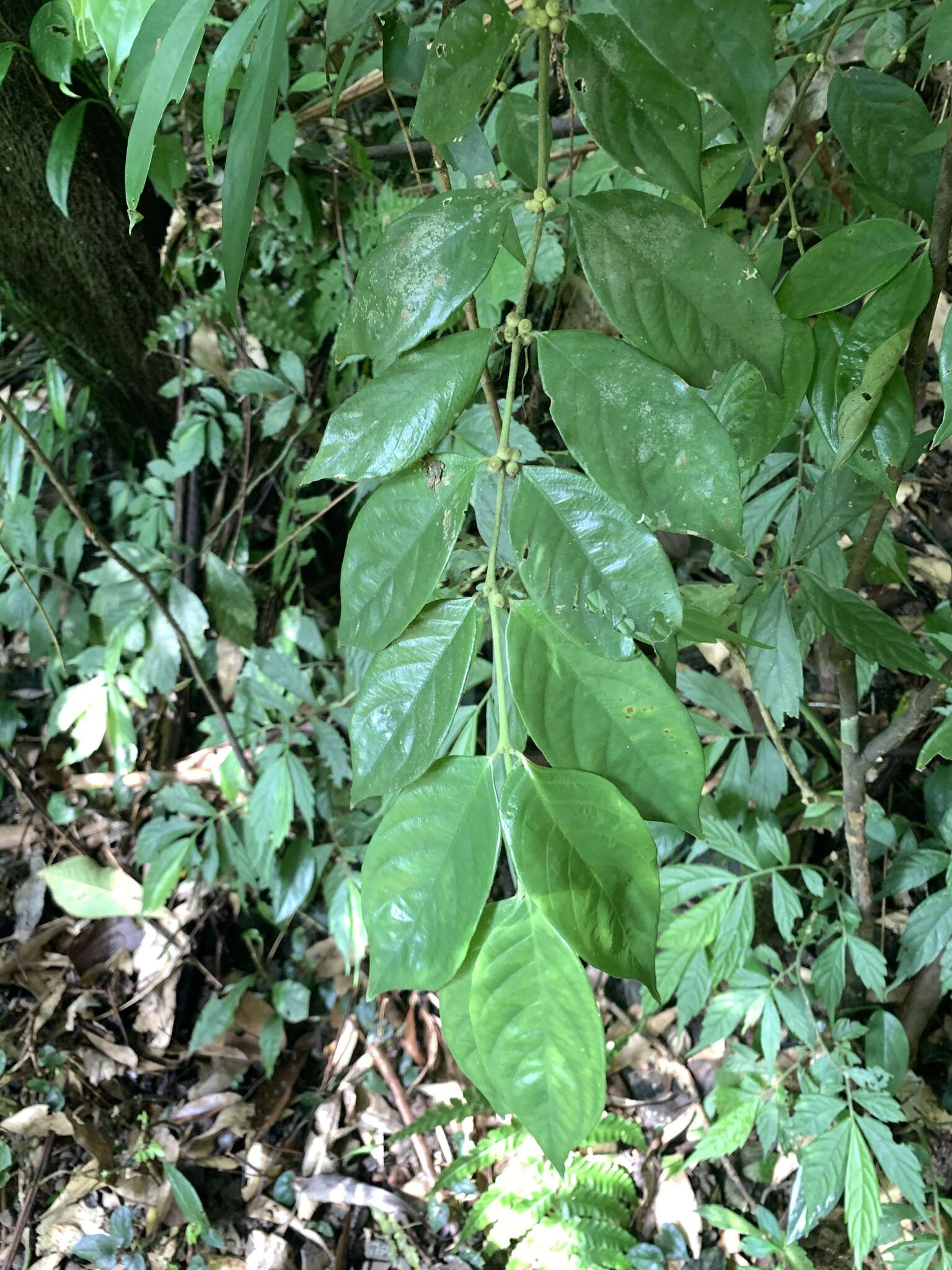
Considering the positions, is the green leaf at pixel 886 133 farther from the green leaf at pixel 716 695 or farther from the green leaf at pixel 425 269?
the green leaf at pixel 716 695

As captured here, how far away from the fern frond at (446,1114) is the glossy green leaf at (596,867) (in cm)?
107

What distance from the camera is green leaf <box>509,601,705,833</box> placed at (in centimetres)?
52

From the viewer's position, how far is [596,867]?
1.66 ft

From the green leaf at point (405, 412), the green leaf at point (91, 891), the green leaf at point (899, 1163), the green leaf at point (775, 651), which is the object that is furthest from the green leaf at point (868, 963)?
the green leaf at point (91, 891)

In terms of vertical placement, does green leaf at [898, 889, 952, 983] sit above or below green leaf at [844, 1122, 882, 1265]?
above

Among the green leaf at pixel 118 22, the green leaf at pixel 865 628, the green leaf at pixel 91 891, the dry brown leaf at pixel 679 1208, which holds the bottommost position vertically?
the dry brown leaf at pixel 679 1208

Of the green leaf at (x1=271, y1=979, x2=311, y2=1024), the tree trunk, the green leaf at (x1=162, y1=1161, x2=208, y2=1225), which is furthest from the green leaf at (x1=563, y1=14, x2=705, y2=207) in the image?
the green leaf at (x1=162, y1=1161, x2=208, y2=1225)

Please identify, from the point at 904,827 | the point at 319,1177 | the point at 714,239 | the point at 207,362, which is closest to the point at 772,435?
the point at 714,239

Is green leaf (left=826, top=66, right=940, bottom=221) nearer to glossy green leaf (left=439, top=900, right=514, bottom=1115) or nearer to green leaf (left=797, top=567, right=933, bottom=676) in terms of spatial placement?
green leaf (left=797, top=567, right=933, bottom=676)

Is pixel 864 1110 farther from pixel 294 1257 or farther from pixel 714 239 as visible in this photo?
pixel 714 239

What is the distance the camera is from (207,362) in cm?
170

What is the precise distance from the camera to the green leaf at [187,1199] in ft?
4.78

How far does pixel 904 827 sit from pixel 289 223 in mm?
1574

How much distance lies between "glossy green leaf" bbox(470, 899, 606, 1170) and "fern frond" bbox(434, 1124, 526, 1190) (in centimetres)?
102
